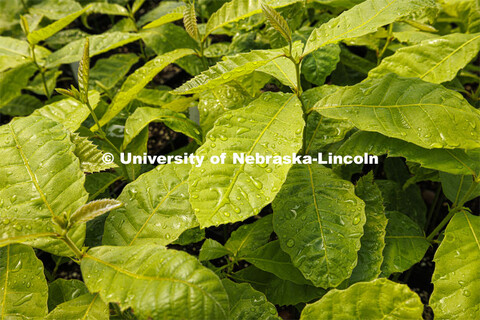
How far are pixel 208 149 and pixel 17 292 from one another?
60cm

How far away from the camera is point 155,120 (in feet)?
4.10

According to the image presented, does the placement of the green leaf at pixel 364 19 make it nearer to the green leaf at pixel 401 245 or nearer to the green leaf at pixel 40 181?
the green leaf at pixel 401 245

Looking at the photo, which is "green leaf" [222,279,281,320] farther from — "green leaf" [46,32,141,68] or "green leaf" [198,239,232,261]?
"green leaf" [46,32,141,68]

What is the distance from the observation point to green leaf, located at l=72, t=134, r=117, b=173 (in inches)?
42.4

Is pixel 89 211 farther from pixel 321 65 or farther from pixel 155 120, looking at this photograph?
pixel 321 65

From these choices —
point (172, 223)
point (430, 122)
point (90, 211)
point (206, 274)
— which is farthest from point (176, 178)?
point (430, 122)

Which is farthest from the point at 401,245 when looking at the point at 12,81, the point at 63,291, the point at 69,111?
the point at 12,81

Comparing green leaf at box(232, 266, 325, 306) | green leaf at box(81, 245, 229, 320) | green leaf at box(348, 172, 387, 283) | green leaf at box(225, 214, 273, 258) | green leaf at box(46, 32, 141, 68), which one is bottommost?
green leaf at box(232, 266, 325, 306)

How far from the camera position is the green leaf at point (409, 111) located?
3.18 ft

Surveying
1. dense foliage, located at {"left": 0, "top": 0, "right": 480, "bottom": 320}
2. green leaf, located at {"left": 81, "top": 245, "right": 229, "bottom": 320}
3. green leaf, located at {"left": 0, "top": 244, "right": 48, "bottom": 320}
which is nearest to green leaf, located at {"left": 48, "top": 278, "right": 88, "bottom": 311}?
dense foliage, located at {"left": 0, "top": 0, "right": 480, "bottom": 320}

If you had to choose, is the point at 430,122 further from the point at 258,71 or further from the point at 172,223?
the point at 172,223

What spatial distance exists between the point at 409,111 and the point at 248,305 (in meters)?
0.67

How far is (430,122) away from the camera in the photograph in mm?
991

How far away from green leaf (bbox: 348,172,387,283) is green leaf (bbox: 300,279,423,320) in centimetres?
19
